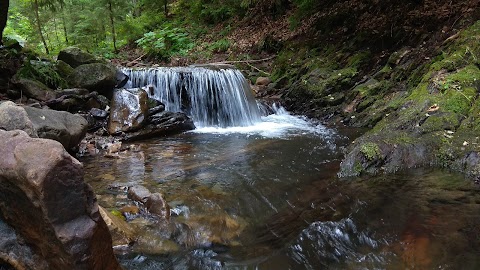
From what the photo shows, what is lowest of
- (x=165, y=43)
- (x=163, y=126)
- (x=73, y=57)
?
(x=163, y=126)

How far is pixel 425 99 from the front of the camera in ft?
21.4

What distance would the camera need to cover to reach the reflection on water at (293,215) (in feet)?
11.1

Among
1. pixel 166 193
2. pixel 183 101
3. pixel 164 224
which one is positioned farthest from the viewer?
pixel 183 101

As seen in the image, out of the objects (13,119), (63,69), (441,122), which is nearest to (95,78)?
(63,69)

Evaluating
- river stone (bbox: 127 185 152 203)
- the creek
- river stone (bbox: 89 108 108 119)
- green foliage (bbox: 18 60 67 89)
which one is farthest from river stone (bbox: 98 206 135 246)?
green foliage (bbox: 18 60 67 89)

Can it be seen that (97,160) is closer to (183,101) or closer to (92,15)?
(183,101)

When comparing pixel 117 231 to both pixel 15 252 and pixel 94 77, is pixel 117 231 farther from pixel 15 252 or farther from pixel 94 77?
pixel 94 77

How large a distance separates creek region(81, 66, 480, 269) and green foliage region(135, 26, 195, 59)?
9963 millimetres

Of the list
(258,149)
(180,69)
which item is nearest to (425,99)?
(258,149)

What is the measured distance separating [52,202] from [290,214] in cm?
276

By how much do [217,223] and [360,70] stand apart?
754 cm

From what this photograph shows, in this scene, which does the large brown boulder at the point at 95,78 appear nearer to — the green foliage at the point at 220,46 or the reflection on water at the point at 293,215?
the reflection on water at the point at 293,215

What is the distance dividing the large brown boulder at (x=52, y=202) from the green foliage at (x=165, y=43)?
13857 mm

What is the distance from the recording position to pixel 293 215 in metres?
4.29
